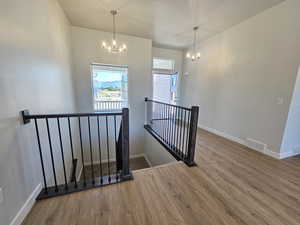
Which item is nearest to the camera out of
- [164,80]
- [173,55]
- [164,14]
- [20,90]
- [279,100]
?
[20,90]

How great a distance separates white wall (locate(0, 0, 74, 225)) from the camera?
1.07 meters

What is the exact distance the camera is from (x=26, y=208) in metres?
1.30

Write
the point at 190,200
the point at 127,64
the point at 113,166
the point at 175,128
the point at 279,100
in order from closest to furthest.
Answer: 1. the point at 190,200
2. the point at 279,100
3. the point at 175,128
4. the point at 127,64
5. the point at 113,166

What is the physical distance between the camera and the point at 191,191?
1662mm

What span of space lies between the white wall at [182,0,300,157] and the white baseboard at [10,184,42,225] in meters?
3.91

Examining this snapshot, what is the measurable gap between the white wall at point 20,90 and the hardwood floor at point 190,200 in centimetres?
37

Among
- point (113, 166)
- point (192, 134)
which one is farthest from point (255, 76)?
point (113, 166)

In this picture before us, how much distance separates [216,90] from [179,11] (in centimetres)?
228

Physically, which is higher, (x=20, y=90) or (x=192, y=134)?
(x=20, y=90)

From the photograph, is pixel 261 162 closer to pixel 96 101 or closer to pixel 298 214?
pixel 298 214

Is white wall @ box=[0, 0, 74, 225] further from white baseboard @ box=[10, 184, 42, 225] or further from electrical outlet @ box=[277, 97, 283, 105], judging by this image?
electrical outlet @ box=[277, 97, 283, 105]

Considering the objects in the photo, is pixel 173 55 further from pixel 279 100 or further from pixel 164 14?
pixel 279 100

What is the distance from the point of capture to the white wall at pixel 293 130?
2281mm

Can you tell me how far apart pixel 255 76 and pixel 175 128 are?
2.09m
